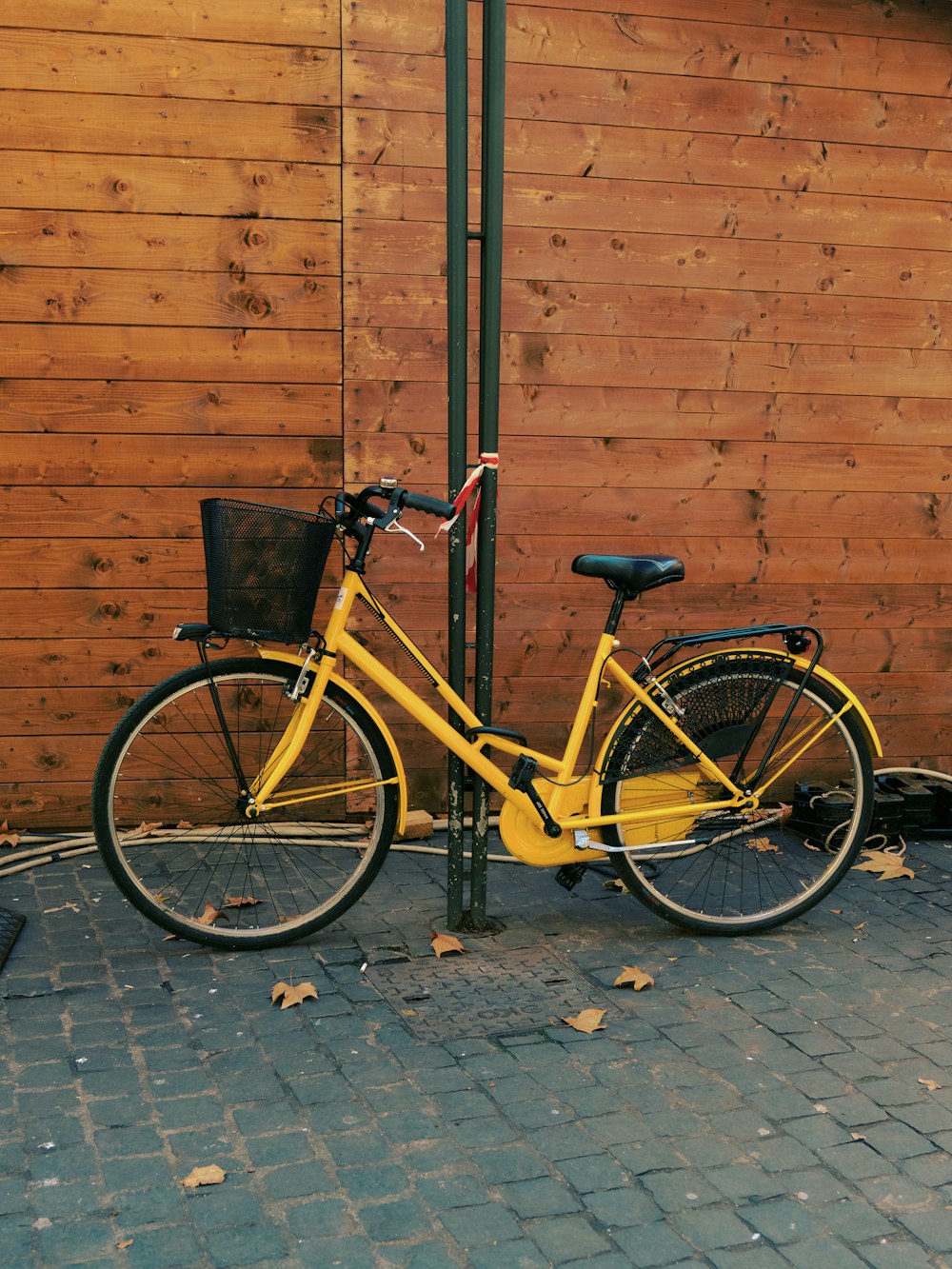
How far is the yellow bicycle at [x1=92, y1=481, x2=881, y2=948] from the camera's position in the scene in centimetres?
398

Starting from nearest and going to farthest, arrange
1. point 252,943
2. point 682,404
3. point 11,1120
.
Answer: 1. point 11,1120
2. point 252,943
3. point 682,404

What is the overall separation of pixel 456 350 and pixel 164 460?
5.04 feet

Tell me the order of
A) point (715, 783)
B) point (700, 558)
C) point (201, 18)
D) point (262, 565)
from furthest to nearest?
point (700, 558) → point (201, 18) → point (715, 783) → point (262, 565)

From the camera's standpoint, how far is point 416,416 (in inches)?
203

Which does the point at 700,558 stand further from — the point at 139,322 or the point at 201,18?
the point at 201,18

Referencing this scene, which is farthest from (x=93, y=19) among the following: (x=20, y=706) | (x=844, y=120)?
(x=844, y=120)

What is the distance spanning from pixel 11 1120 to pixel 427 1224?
1.11m

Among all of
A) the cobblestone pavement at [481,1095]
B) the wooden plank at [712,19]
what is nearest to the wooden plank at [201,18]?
the wooden plank at [712,19]

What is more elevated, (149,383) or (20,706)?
(149,383)

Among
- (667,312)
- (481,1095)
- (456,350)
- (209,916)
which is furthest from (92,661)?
(667,312)

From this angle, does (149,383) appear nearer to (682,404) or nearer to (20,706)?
(20,706)

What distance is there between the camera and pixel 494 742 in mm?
4266

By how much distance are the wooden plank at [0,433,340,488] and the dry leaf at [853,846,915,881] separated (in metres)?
2.68

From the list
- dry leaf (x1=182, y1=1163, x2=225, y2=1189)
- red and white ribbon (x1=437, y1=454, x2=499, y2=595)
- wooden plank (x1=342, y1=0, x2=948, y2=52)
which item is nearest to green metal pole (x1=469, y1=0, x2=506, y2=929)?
red and white ribbon (x1=437, y1=454, x2=499, y2=595)
